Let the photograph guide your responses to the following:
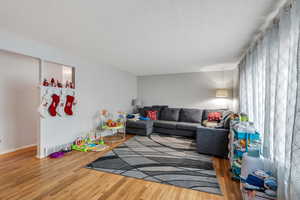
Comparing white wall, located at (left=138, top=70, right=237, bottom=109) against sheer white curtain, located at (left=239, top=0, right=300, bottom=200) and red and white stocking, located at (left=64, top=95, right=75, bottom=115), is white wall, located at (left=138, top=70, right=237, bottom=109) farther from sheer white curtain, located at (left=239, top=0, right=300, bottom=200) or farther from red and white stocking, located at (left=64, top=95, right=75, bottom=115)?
red and white stocking, located at (left=64, top=95, right=75, bottom=115)

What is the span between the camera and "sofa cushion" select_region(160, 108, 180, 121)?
16.5 feet

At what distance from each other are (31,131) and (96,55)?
2517 millimetres

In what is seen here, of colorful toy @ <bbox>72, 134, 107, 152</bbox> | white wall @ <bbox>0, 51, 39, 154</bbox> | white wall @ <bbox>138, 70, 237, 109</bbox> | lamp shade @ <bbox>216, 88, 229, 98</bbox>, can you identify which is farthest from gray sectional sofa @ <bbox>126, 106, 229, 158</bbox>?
white wall @ <bbox>0, 51, 39, 154</bbox>

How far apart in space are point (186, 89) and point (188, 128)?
179cm

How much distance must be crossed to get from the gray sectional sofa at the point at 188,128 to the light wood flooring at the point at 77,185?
1.70ft

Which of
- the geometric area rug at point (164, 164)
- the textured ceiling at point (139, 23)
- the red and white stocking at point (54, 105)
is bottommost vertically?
the geometric area rug at point (164, 164)

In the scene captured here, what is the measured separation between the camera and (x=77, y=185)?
1.95m

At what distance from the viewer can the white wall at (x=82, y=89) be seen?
252 centimetres

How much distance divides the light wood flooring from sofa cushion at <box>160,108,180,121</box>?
8.43ft

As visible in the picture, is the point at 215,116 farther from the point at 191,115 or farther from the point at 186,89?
the point at 186,89

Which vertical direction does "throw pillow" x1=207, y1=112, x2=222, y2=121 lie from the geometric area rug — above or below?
above

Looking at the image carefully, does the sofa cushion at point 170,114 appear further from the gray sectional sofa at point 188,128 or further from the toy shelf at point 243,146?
the toy shelf at point 243,146

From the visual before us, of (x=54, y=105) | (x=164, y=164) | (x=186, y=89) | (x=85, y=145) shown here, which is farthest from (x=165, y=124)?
Answer: (x=54, y=105)

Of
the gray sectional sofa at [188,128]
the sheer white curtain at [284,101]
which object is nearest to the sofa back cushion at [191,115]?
the gray sectional sofa at [188,128]
